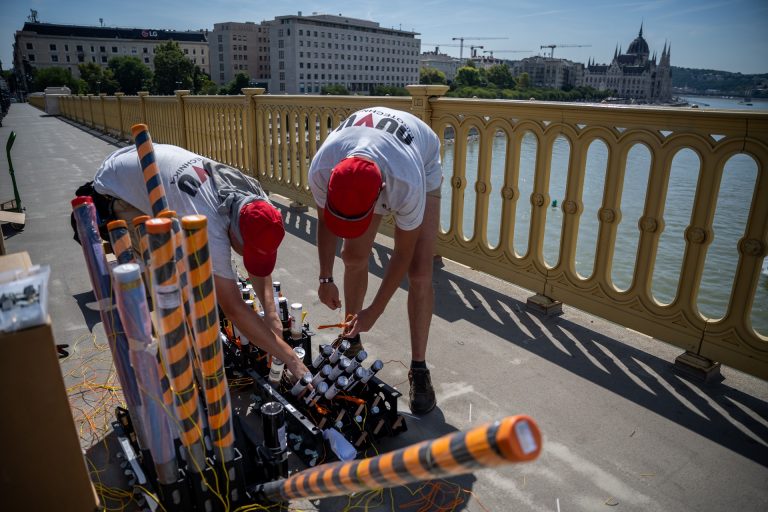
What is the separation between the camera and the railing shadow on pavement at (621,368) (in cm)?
274

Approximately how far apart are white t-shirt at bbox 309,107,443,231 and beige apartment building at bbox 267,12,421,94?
11121cm

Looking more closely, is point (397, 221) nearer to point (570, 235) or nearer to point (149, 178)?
point (149, 178)

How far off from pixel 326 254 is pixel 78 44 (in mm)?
128087

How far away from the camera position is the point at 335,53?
11688cm

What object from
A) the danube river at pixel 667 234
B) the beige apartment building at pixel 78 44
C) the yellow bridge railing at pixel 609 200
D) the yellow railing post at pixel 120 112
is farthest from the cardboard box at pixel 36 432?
the beige apartment building at pixel 78 44

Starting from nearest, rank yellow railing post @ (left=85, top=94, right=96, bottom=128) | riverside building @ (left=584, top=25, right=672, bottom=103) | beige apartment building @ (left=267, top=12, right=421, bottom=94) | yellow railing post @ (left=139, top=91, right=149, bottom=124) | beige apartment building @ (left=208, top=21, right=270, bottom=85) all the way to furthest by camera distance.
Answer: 1. yellow railing post @ (left=139, top=91, right=149, bottom=124)
2. yellow railing post @ (left=85, top=94, right=96, bottom=128)
3. beige apartment building @ (left=267, top=12, right=421, bottom=94)
4. beige apartment building @ (left=208, top=21, right=270, bottom=85)
5. riverside building @ (left=584, top=25, right=672, bottom=103)

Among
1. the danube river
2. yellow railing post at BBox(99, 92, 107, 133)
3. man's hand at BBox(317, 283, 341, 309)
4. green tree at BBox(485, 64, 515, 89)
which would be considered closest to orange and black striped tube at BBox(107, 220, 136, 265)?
man's hand at BBox(317, 283, 341, 309)

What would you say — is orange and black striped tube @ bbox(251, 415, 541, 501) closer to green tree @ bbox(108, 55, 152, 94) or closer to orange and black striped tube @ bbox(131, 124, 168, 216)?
orange and black striped tube @ bbox(131, 124, 168, 216)

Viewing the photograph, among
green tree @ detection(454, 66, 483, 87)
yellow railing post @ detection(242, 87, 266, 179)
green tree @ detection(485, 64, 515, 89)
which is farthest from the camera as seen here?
green tree @ detection(485, 64, 515, 89)

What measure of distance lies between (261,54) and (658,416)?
428 feet

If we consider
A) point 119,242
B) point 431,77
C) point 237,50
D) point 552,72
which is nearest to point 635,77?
point 552,72

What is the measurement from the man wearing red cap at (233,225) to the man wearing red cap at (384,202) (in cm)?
33

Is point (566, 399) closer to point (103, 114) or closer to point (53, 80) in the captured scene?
point (103, 114)

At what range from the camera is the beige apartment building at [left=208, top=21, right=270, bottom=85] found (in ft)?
376
